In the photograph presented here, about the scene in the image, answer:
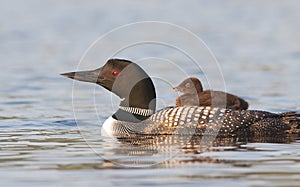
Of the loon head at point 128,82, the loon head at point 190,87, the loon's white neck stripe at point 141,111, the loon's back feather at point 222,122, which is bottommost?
the loon's back feather at point 222,122

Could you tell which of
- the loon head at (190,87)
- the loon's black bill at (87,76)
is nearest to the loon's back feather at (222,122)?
the loon's black bill at (87,76)

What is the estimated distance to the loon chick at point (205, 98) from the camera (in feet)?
35.9

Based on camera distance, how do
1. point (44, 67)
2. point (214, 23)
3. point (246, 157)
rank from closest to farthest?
point (246, 157), point (44, 67), point (214, 23)

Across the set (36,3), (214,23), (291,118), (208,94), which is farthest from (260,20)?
(291,118)

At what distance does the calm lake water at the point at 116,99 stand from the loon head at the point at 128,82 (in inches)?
18.2

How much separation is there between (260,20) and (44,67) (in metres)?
6.37

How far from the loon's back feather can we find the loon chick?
3.78 feet

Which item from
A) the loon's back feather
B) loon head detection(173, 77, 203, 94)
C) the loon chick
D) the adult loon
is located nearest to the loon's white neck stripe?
the adult loon

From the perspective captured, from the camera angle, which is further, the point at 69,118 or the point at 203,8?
the point at 203,8

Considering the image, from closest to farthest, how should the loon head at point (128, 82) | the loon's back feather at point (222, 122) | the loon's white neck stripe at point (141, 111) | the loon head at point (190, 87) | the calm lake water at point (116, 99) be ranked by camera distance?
the calm lake water at point (116, 99) → the loon's back feather at point (222, 122) → the loon head at point (128, 82) → the loon's white neck stripe at point (141, 111) → the loon head at point (190, 87)

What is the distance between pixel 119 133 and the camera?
32.3 feet

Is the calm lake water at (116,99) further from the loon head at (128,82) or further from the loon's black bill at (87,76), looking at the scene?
the loon's black bill at (87,76)

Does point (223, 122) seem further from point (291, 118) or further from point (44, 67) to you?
point (44, 67)

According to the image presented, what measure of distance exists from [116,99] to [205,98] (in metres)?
1.93
